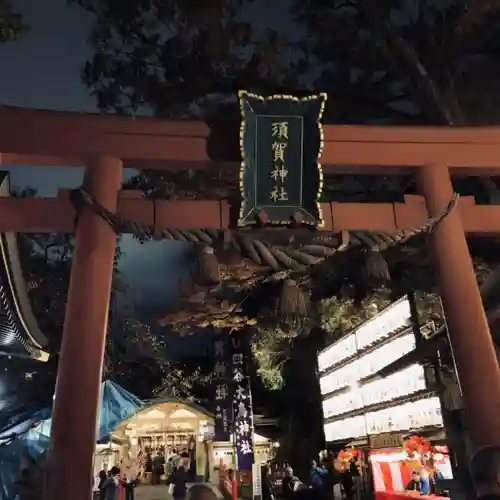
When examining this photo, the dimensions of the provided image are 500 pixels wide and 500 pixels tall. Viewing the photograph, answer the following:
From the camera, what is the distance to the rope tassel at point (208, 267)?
465 cm

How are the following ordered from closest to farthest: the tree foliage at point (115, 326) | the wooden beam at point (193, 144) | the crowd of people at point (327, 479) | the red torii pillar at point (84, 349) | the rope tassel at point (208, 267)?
1. the red torii pillar at point (84, 349)
2. the wooden beam at point (193, 144)
3. the rope tassel at point (208, 267)
4. the crowd of people at point (327, 479)
5. the tree foliage at point (115, 326)

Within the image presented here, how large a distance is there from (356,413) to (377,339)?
282 cm

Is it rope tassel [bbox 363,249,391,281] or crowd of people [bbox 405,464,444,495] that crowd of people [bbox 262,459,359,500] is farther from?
rope tassel [bbox 363,249,391,281]

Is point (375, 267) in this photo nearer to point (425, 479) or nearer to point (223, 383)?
point (425, 479)

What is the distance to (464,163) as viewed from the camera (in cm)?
510

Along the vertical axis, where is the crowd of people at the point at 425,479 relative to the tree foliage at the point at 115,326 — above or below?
below

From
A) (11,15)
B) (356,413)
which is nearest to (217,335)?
(356,413)

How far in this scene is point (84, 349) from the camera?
3.90 meters

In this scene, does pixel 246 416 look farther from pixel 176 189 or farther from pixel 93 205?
pixel 93 205

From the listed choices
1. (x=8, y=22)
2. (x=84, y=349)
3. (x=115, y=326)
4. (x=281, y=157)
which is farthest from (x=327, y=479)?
(x=115, y=326)

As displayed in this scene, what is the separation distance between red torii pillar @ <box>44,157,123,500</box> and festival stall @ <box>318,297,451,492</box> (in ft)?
17.3

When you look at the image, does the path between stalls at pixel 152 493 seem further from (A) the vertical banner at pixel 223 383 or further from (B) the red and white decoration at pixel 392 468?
(B) the red and white decoration at pixel 392 468

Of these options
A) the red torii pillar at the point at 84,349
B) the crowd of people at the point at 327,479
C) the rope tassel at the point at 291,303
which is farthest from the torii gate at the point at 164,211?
the crowd of people at the point at 327,479

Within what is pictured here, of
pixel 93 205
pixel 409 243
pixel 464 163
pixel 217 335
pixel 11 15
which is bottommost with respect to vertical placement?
pixel 93 205
